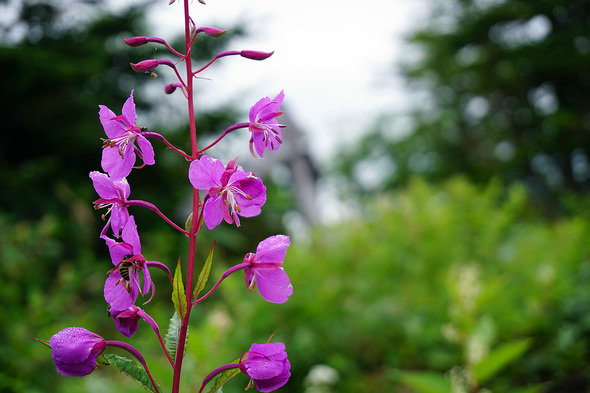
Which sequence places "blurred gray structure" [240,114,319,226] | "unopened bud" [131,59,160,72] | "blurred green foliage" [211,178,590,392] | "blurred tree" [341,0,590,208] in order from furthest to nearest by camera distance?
"blurred tree" [341,0,590,208]
"blurred gray structure" [240,114,319,226]
"blurred green foliage" [211,178,590,392]
"unopened bud" [131,59,160,72]

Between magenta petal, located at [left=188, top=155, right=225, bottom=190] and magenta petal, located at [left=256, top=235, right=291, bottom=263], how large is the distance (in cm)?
14

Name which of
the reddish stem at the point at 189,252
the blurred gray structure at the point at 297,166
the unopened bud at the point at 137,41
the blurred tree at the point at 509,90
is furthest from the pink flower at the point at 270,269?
the blurred tree at the point at 509,90

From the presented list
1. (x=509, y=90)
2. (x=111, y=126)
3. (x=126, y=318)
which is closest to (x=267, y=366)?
(x=126, y=318)

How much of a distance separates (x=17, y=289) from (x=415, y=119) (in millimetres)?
16446

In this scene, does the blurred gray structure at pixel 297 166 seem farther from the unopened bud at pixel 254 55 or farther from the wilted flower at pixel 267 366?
the wilted flower at pixel 267 366

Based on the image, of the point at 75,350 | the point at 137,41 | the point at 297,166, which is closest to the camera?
the point at 75,350

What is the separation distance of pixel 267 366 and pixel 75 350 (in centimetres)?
32

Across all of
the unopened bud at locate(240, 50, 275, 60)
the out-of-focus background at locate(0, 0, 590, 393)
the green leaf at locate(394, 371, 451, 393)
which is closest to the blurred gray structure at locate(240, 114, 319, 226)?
the out-of-focus background at locate(0, 0, 590, 393)

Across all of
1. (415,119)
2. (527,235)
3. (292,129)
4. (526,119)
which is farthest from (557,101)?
(527,235)

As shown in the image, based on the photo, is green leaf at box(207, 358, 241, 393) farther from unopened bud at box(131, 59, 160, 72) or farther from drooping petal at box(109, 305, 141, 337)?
unopened bud at box(131, 59, 160, 72)

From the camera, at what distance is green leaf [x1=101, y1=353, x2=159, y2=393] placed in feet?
2.77

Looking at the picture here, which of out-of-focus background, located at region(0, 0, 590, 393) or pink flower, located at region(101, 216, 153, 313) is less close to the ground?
out-of-focus background, located at region(0, 0, 590, 393)

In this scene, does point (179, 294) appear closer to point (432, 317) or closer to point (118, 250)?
point (118, 250)

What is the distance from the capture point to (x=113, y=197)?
890mm
